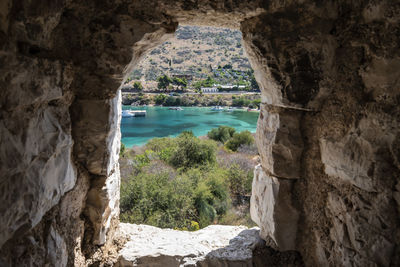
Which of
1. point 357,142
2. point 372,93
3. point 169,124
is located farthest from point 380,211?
point 169,124

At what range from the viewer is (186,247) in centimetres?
235

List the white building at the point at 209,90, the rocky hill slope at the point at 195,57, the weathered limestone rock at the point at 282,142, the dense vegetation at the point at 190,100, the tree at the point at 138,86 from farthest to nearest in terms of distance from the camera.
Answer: the rocky hill slope at the point at 195,57, the white building at the point at 209,90, the tree at the point at 138,86, the dense vegetation at the point at 190,100, the weathered limestone rock at the point at 282,142

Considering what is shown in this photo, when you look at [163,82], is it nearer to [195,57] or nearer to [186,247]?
[195,57]

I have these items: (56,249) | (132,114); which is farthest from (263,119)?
(132,114)

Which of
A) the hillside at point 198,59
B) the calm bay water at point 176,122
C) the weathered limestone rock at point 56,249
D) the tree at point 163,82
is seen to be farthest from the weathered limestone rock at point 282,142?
the hillside at point 198,59

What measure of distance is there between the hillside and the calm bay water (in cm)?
1224

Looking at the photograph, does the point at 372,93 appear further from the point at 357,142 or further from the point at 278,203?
the point at 278,203

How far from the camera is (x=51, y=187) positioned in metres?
1.43

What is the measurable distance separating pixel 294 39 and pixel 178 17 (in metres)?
0.79

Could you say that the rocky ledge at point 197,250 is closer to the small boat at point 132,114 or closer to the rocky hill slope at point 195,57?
the small boat at point 132,114

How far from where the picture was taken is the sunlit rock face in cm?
121

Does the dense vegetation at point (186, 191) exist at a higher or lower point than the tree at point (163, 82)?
lower

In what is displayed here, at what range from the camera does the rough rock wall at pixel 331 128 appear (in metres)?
1.42

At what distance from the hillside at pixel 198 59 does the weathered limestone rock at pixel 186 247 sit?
32568mm
